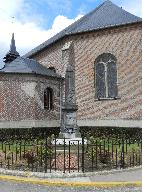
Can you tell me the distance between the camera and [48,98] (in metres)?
26.0

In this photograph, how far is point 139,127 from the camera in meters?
21.8

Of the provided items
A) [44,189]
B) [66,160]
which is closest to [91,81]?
[66,160]

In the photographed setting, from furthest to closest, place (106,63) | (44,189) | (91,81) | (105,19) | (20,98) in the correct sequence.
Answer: (105,19)
(91,81)
(106,63)
(20,98)
(44,189)

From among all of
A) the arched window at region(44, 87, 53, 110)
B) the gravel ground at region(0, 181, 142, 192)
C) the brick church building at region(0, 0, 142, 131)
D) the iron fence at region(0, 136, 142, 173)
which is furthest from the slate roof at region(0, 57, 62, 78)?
the gravel ground at region(0, 181, 142, 192)

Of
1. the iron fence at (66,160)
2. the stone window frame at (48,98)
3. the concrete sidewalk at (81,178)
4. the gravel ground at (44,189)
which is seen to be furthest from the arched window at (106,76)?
the gravel ground at (44,189)

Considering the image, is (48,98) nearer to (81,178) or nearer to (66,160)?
(66,160)

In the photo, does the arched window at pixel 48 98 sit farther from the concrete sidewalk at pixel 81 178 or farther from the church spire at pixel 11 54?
the concrete sidewalk at pixel 81 178

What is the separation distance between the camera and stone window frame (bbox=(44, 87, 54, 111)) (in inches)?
1010

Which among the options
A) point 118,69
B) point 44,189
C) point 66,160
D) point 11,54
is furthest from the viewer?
point 11,54

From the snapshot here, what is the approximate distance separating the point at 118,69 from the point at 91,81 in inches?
90.6

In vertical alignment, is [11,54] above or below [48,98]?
above

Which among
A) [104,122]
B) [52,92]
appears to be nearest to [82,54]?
[52,92]

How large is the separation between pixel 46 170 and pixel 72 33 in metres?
17.2

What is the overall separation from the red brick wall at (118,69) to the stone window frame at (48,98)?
72.9 inches
